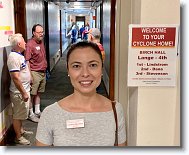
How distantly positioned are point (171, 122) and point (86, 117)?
0.45m

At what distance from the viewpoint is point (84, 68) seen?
0.99m

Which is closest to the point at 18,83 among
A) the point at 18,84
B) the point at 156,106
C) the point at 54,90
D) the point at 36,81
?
the point at 18,84

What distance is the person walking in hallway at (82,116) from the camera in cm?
99

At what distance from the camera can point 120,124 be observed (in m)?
1.06

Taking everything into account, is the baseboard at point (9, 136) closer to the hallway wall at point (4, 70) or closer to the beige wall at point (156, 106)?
the hallway wall at point (4, 70)

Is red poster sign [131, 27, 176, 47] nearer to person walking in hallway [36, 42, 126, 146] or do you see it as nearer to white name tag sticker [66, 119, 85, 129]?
person walking in hallway [36, 42, 126, 146]

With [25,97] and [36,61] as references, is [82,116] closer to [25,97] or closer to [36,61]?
[25,97]

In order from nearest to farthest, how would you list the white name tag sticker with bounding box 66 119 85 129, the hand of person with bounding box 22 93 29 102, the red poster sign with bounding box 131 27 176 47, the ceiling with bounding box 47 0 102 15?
the white name tag sticker with bounding box 66 119 85 129
the red poster sign with bounding box 131 27 176 47
the hand of person with bounding box 22 93 29 102
the ceiling with bounding box 47 0 102 15

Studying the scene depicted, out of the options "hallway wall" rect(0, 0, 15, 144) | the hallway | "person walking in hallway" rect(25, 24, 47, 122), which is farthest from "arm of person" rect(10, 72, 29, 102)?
"person walking in hallway" rect(25, 24, 47, 122)

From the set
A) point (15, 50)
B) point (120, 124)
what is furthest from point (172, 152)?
point (15, 50)

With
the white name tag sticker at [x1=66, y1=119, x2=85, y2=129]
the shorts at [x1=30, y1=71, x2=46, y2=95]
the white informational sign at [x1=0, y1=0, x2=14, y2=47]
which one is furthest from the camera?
the shorts at [x1=30, y1=71, x2=46, y2=95]

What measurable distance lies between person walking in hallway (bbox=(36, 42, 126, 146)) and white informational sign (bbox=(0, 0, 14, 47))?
1.82 meters

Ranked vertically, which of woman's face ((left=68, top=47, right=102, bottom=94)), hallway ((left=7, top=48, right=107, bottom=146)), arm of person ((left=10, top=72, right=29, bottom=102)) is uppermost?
woman's face ((left=68, top=47, right=102, bottom=94))

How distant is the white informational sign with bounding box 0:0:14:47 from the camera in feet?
8.60
